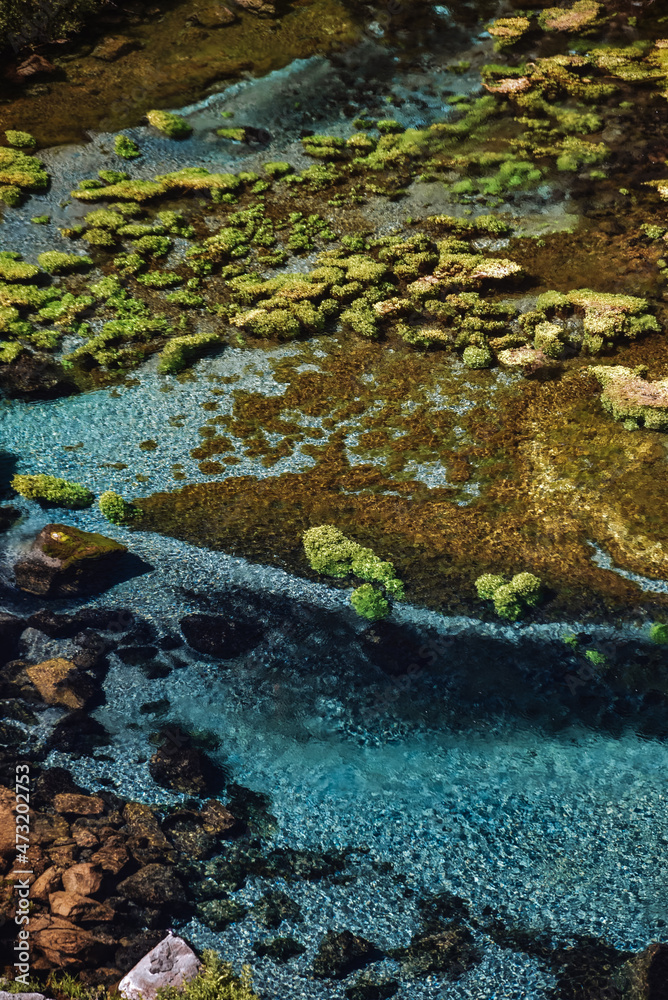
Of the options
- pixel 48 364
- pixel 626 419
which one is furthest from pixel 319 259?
pixel 626 419

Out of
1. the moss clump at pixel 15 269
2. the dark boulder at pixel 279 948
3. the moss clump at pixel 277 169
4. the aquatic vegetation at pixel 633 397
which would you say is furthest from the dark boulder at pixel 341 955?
the moss clump at pixel 277 169

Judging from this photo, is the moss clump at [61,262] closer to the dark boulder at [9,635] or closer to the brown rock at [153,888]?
the dark boulder at [9,635]

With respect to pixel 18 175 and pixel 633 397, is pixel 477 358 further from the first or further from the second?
pixel 18 175

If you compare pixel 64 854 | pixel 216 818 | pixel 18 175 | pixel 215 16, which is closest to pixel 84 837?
pixel 64 854

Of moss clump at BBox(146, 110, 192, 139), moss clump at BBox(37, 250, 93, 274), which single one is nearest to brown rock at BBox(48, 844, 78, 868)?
moss clump at BBox(37, 250, 93, 274)

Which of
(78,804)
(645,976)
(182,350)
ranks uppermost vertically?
(182,350)

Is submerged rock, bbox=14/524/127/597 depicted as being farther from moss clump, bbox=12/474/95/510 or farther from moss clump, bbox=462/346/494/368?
moss clump, bbox=462/346/494/368

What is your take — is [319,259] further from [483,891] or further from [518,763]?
[483,891]
